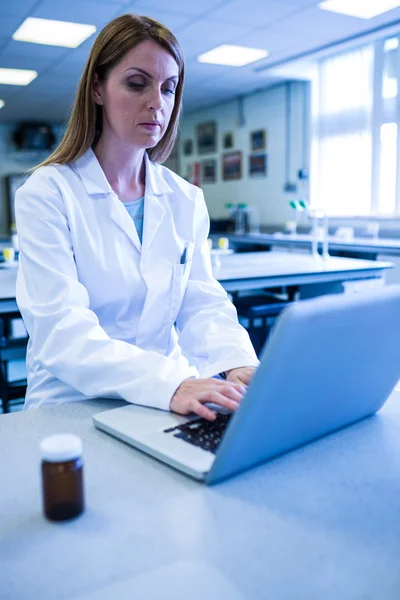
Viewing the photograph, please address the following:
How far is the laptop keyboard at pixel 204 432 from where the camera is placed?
771mm

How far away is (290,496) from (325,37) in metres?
5.02

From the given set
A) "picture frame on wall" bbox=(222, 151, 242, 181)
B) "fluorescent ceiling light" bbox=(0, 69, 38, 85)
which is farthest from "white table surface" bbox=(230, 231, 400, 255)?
"fluorescent ceiling light" bbox=(0, 69, 38, 85)

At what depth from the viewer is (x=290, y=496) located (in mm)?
673

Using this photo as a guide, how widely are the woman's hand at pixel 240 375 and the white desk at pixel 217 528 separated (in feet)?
0.91

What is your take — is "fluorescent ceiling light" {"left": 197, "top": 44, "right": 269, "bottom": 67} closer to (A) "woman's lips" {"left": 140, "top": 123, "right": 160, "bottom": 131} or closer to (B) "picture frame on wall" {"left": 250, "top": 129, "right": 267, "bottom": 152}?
(B) "picture frame on wall" {"left": 250, "top": 129, "right": 267, "bottom": 152}

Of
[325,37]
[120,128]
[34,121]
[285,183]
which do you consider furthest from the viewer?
[34,121]

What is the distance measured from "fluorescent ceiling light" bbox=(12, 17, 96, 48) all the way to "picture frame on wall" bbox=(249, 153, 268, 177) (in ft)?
9.37

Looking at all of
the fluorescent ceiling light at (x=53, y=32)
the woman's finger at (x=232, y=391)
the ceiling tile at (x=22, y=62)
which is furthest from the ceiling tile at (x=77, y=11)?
the woman's finger at (x=232, y=391)

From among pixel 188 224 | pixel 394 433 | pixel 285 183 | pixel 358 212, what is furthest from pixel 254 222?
pixel 394 433

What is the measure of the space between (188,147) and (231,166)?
4.10 ft

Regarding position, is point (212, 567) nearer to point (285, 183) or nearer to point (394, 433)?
point (394, 433)

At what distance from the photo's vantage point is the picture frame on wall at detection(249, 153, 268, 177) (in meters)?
7.07

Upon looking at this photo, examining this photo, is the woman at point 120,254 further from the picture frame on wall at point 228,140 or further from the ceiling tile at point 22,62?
the picture frame on wall at point 228,140

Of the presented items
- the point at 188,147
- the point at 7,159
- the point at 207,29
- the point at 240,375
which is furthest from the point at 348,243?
the point at 7,159
